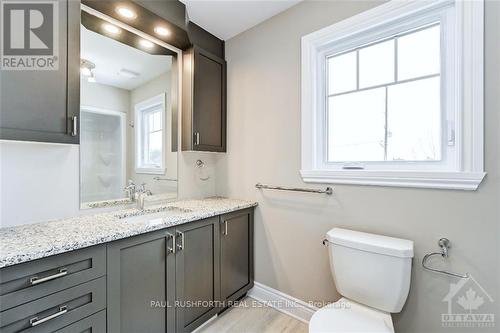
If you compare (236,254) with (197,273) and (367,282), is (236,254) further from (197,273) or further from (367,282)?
(367,282)

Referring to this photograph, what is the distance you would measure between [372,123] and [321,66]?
58cm

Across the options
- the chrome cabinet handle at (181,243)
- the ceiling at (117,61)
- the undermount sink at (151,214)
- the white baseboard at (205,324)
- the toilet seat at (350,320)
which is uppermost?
the ceiling at (117,61)

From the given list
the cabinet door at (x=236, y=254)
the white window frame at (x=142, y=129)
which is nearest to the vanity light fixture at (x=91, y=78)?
the white window frame at (x=142, y=129)

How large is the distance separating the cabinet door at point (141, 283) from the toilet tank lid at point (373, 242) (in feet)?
3.40

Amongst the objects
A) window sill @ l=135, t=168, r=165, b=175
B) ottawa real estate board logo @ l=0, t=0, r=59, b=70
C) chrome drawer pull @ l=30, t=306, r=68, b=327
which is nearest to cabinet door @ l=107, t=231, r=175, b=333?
chrome drawer pull @ l=30, t=306, r=68, b=327

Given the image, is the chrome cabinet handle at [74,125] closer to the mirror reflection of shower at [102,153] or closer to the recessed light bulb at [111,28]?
the mirror reflection of shower at [102,153]

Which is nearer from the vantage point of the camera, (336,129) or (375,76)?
(375,76)

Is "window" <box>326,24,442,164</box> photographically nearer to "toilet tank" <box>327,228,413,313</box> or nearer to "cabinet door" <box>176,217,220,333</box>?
"toilet tank" <box>327,228,413,313</box>

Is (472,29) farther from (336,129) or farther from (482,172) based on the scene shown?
(336,129)

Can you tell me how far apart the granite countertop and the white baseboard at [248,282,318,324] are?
862mm

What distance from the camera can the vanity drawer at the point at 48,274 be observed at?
0.86 meters

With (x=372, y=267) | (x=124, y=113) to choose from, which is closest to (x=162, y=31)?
(x=124, y=113)

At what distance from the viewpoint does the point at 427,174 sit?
1247 mm

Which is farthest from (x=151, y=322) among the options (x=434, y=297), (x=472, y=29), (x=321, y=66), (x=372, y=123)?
(x=472, y=29)
